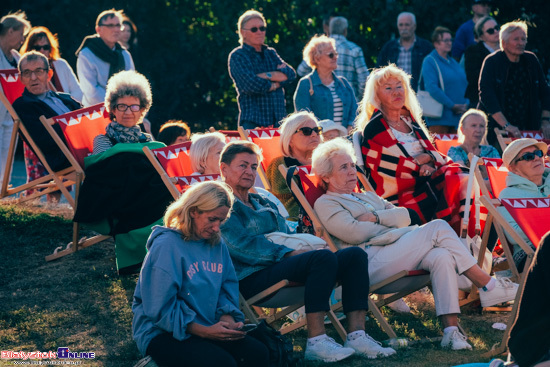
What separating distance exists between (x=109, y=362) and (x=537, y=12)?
27.4 ft

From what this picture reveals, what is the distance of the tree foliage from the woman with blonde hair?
4379 millimetres

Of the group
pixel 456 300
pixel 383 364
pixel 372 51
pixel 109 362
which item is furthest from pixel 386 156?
pixel 372 51

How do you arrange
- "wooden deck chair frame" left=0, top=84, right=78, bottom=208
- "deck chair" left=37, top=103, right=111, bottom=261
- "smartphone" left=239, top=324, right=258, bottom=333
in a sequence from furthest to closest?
"wooden deck chair frame" left=0, top=84, right=78, bottom=208
"deck chair" left=37, top=103, right=111, bottom=261
"smartphone" left=239, top=324, right=258, bottom=333

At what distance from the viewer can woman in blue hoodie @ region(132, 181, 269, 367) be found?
5.46 meters

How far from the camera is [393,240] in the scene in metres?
6.81

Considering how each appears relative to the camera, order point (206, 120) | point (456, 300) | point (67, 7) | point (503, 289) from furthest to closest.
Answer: point (206, 120) → point (67, 7) → point (503, 289) → point (456, 300)

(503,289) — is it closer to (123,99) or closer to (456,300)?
Answer: (456,300)

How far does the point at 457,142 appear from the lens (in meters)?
9.35

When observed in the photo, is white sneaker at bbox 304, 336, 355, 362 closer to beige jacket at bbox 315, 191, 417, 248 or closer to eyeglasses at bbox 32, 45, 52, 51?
beige jacket at bbox 315, 191, 417, 248

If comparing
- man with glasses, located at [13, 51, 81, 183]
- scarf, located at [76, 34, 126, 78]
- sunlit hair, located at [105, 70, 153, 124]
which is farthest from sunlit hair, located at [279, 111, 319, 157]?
scarf, located at [76, 34, 126, 78]

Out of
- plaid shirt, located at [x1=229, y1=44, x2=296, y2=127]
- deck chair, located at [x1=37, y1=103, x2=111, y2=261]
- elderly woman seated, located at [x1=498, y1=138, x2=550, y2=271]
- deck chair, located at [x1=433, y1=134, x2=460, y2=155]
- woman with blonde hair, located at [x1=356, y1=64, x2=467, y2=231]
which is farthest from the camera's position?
plaid shirt, located at [x1=229, y1=44, x2=296, y2=127]

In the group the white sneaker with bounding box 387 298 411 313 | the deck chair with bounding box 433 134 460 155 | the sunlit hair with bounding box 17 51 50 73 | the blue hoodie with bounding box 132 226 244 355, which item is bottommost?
the white sneaker with bounding box 387 298 411 313

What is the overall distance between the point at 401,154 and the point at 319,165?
150 cm

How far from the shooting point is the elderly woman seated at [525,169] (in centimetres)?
759
